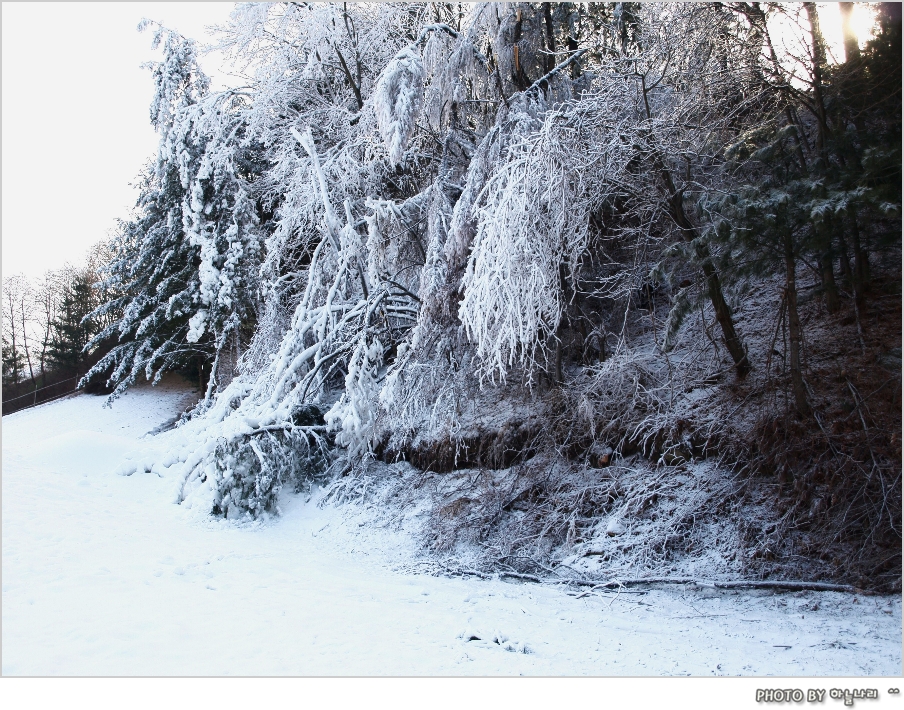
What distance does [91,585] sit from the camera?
4645 mm

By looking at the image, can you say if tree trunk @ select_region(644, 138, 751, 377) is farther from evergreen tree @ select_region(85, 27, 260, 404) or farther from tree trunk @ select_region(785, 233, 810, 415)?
evergreen tree @ select_region(85, 27, 260, 404)

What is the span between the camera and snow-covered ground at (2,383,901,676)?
3551 mm

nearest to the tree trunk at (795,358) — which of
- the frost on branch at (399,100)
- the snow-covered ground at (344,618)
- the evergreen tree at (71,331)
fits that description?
the snow-covered ground at (344,618)

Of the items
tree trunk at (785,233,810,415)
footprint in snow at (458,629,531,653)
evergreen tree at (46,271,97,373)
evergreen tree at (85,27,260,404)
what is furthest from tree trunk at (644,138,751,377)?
evergreen tree at (46,271,97,373)

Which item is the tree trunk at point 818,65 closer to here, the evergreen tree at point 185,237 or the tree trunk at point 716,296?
the tree trunk at point 716,296

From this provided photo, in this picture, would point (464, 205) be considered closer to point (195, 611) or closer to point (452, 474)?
point (452, 474)

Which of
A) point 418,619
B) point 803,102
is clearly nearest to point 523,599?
point 418,619

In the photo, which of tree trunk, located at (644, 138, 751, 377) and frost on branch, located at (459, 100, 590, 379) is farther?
tree trunk, located at (644, 138, 751, 377)

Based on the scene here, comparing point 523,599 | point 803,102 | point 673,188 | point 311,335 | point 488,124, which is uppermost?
point 488,124

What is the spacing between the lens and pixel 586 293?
693 centimetres

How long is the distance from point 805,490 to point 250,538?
5953mm

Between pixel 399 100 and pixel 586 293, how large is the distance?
339 cm

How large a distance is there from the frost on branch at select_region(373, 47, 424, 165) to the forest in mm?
40

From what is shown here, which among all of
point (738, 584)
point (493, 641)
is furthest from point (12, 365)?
point (738, 584)
